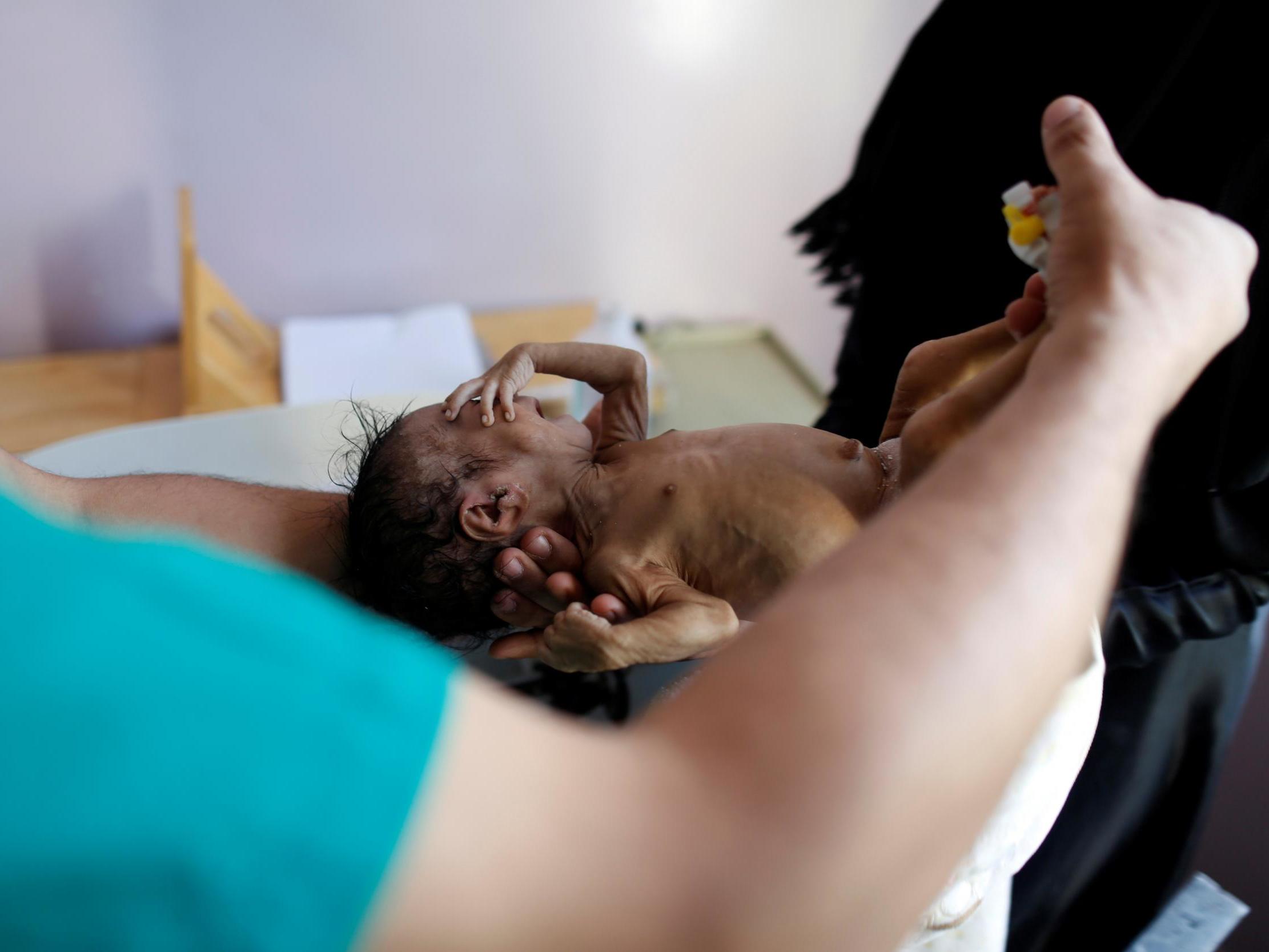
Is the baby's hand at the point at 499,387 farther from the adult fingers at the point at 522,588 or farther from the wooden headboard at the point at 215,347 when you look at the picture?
the wooden headboard at the point at 215,347

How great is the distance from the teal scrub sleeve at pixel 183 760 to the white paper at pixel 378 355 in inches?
53.7

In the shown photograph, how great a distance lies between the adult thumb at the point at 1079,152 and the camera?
49cm

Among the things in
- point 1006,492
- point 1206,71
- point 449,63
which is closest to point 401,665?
point 1006,492

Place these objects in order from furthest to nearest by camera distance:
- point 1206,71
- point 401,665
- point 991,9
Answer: point 991,9 → point 1206,71 → point 401,665

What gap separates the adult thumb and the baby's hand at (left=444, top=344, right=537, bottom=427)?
0.50 metres

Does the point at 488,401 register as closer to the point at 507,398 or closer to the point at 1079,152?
the point at 507,398

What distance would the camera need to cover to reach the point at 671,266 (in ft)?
7.19

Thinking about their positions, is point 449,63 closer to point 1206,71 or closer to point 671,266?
point 671,266

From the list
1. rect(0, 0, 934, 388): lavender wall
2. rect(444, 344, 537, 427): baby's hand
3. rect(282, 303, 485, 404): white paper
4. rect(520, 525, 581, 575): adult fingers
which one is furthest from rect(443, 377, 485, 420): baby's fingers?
rect(0, 0, 934, 388): lavender wall

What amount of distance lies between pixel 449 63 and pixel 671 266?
673 millimetres

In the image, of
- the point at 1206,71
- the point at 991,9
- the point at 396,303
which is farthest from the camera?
the point at 396,303

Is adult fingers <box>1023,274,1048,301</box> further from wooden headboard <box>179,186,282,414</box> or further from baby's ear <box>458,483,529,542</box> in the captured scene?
wooden headboard <box>179,186,282,414</box>

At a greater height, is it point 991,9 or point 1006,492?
point 991,9

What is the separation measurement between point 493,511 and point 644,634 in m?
0.26
